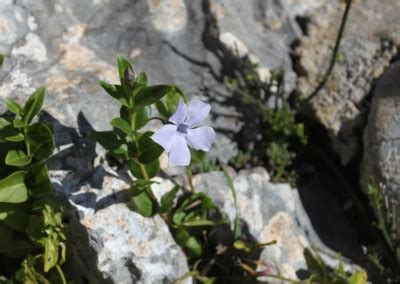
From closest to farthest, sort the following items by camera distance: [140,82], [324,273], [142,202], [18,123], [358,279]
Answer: [140,82], [18,123], [358,279], [142,202], [324,273]

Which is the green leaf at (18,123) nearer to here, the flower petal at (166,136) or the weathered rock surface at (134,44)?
the weathered rock surface at (134,44)

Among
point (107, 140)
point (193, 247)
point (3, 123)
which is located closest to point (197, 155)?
point (193, 247)

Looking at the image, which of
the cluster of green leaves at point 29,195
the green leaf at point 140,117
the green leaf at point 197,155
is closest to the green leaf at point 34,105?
the cluster of green leaves at point 29,195

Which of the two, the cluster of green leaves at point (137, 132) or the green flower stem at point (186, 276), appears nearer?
the cluster of green leaves at point (137, 132)

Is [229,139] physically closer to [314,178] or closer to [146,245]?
[314,178]

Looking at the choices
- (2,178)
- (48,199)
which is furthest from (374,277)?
(2,178)

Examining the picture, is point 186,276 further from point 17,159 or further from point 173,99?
point 17,159

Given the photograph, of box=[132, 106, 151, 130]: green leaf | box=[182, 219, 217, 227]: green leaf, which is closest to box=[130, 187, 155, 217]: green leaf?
box=[182, 219, 217, 227]: green leaf

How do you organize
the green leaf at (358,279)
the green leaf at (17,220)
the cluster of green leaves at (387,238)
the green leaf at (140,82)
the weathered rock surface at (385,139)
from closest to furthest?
the green leaf at (140,82) → the green leaf at (358,279) → the green leaf at (17,220) → the cluster of green leaves at (387,238) → the weathered rock surface at (385,139)
